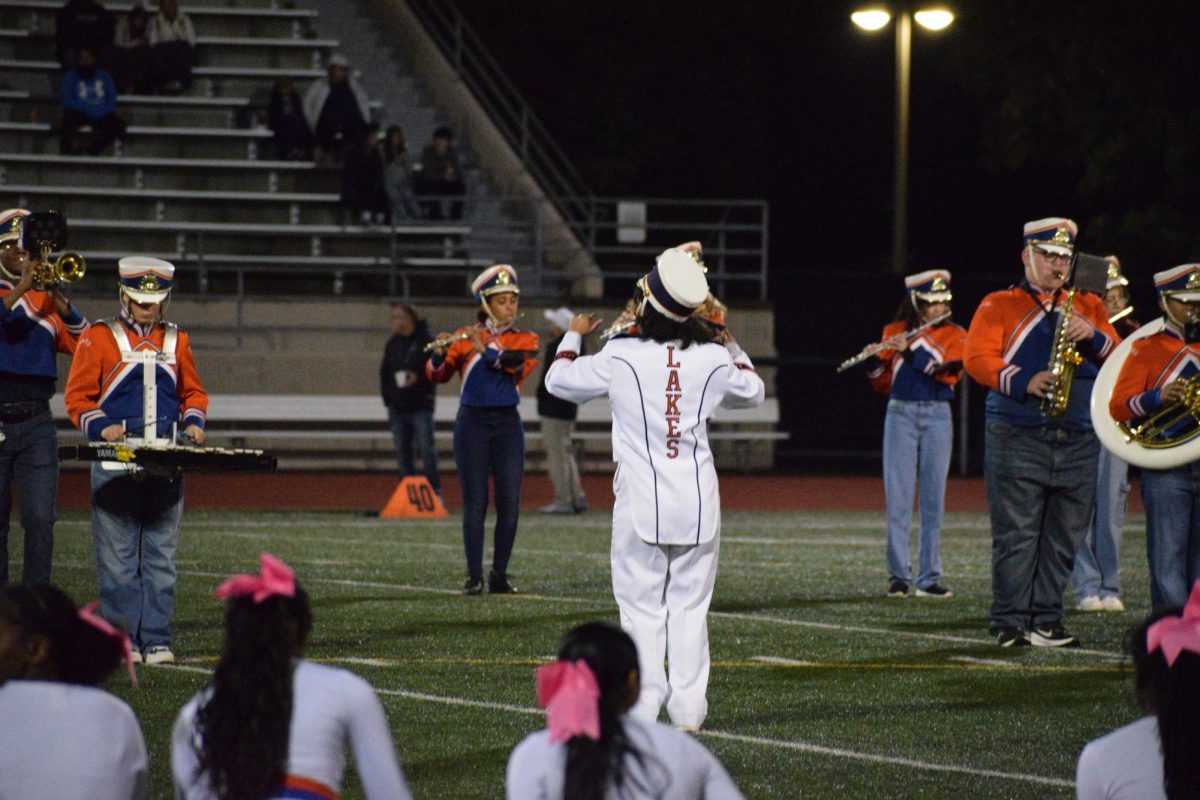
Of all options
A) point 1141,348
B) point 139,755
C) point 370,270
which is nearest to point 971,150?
point 370,270

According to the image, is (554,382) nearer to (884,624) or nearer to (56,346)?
(56,346)

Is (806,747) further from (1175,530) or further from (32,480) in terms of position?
(32,480)

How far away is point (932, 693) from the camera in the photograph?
8625mm

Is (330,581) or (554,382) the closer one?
(554,382)

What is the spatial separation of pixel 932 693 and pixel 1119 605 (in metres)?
3.87

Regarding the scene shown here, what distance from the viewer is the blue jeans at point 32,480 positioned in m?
9.39

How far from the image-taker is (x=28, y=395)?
31.0 feet

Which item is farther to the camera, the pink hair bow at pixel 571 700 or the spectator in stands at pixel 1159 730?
the spectator in stands at pixel 1159 730

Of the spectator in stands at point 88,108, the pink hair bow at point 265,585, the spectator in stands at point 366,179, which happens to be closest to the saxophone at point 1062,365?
the pink hair bow at point 265,585

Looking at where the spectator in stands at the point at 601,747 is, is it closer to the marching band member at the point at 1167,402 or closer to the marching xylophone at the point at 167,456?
the marching xylophone at the point at 167,456

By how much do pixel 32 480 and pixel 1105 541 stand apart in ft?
22.6

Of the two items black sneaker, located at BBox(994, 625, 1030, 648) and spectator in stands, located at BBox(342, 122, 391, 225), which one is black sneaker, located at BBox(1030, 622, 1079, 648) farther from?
spectator in stands, located at BBox(342, 122, 391, 225)

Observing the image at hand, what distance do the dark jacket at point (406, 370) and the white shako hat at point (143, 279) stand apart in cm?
949

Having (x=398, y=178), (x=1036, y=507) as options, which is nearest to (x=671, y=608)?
(x=1036, y=507)
